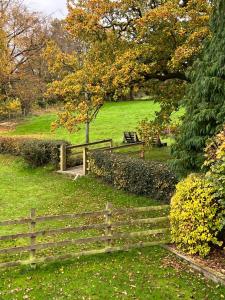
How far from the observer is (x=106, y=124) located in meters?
45.2

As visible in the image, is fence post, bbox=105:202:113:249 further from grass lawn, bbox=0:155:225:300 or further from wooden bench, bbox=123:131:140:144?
wooden bench, bbox=123:131:140:144

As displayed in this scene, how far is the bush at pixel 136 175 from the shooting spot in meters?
16.7

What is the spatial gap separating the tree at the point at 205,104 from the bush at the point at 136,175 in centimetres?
270

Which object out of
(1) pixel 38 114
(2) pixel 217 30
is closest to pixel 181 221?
(2) pixel 217 30

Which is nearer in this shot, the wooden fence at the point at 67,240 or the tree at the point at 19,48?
the wooden fence at the point at 67,240

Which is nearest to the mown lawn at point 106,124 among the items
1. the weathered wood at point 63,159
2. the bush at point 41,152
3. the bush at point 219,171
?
the bush at point 41,152

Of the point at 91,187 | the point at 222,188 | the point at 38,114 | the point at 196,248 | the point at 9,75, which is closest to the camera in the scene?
the point at 222,188

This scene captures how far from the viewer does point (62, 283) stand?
9.98m

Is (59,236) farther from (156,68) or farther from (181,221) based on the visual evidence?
(156,68)

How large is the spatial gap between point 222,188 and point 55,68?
42.8ft

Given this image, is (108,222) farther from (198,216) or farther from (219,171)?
(219,171)

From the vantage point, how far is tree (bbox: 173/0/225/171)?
12.7m

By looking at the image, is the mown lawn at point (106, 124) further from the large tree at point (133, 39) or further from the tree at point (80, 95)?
the tree at point (80, 95)

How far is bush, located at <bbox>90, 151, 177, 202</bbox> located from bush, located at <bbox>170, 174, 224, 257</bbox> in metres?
4.63
